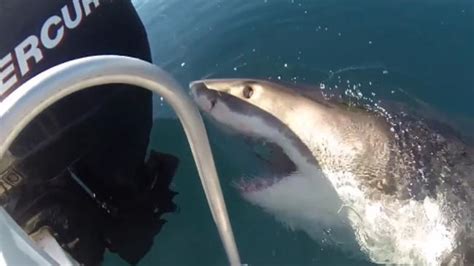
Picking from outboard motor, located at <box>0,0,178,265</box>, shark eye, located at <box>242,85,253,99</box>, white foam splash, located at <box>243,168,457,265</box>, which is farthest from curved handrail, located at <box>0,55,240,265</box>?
shark eye, located at <box>242,85,253,99</box>

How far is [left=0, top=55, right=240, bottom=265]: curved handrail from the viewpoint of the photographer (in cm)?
81

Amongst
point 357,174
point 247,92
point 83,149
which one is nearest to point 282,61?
point 247,92

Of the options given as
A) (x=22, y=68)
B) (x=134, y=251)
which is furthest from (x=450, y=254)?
(x=22, y=68)

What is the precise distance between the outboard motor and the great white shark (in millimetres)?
287

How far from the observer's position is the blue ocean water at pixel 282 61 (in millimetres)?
1843

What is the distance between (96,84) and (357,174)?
3.34 ft

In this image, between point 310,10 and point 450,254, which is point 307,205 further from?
point 310,10

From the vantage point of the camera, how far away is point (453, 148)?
1771 mm

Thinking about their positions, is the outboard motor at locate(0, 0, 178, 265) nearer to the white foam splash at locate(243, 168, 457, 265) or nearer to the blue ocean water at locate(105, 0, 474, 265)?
the blue ocean water at locate(105, 0, 474, 265)

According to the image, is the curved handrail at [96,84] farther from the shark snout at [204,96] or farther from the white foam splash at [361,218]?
the shark snout at [204,96]

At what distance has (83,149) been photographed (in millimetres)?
1572

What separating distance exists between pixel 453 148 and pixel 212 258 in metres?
0.72

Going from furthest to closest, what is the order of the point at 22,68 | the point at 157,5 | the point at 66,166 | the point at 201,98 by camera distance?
the point at 157,5 < the point at 201,98 < the point at 66,166 < the point at 22,68

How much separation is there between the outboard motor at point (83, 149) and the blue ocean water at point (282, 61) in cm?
13
